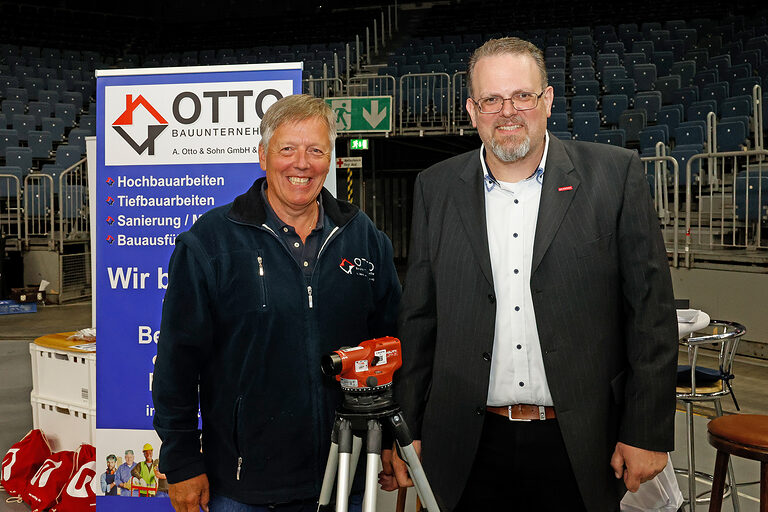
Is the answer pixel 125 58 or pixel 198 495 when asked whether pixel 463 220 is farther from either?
pixel 125 58

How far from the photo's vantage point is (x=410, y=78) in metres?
11.8

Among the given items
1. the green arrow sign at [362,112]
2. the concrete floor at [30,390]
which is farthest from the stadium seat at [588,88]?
the concrete floor at [30,390]

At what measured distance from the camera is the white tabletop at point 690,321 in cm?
308

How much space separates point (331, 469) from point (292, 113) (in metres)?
0.85

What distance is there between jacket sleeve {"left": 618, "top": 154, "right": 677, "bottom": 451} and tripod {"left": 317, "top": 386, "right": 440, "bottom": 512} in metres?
0.56

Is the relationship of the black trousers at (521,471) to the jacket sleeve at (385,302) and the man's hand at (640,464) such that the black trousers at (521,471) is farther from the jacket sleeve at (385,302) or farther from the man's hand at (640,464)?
the jacket sleeve at (385,302)

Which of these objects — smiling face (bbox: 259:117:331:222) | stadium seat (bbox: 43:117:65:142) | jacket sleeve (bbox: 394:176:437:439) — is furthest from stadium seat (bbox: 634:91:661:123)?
stadium seat (bbox: 43:117:65:142)

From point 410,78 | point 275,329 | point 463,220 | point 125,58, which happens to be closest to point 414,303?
point 463,220

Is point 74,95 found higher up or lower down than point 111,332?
higher up

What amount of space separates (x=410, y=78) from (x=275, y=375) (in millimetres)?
10736

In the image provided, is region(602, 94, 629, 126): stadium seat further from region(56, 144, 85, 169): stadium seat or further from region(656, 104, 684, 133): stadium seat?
region(56, 144, 85, 169): stadium seat

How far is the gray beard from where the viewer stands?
1.70 m

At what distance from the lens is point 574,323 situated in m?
1.66

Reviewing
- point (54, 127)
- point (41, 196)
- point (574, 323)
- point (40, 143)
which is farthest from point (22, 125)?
point (574, 323)
